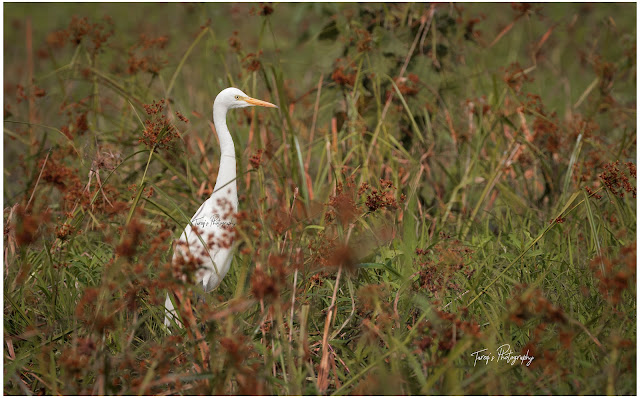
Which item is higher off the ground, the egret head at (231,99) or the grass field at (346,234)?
the egret head at (231,99)

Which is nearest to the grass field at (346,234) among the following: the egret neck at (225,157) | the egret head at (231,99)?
the egret neck at (225,157)

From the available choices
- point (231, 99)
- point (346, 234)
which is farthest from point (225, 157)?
point (346, 234)

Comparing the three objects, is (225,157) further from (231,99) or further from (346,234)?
(346,234)

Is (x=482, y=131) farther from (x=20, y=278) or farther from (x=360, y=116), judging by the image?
(x=20, y=278)

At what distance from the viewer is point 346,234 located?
2.49 metres

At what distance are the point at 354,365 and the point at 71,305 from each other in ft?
3.85

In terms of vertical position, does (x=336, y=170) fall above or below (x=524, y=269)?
above

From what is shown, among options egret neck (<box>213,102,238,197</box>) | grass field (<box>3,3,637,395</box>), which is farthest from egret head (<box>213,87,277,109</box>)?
grass field (<box>3,3,637,395</box>)

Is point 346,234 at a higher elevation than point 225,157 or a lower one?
lower

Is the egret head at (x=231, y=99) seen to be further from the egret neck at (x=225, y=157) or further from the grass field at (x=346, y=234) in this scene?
the grass field at (x=346, y=234)

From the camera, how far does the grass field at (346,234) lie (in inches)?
76.4

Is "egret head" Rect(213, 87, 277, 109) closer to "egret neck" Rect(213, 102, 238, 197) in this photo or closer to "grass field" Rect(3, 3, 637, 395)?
"egret neck" Rect(213, 102, 238, 197)

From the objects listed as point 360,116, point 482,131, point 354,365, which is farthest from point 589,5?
point 354,365

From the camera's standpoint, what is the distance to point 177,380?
6.12 ft
